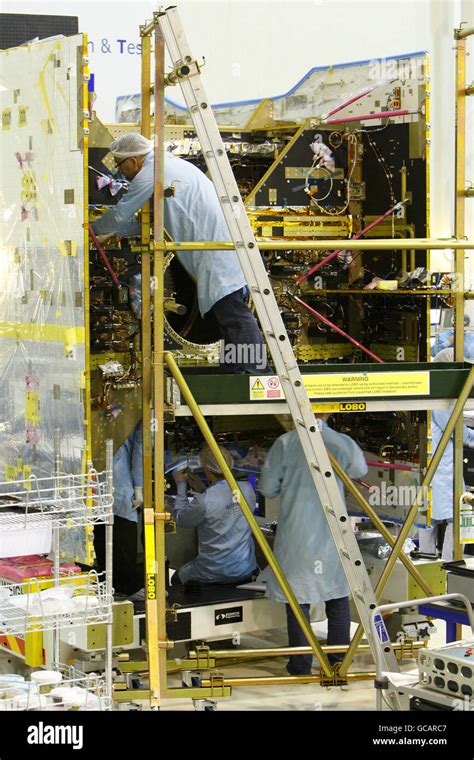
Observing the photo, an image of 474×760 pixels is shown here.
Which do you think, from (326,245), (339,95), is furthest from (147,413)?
(339,95)

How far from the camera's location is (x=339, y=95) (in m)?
8.19

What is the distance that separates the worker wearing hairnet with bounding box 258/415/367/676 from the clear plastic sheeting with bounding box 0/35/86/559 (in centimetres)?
111

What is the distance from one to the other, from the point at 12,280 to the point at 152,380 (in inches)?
48.0

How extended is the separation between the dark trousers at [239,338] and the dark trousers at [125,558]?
107 centimetres

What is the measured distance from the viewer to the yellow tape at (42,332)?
6430 mm

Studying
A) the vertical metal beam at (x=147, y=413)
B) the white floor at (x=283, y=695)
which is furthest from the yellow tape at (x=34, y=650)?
the white floor at (x=283, y=695)

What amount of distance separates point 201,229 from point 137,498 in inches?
58.6

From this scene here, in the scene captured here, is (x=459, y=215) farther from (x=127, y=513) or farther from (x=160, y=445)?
(x=127, y=513)

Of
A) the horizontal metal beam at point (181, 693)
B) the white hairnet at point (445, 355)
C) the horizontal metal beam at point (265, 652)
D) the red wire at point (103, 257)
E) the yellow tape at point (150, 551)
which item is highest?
the red wire at point (103, 257)

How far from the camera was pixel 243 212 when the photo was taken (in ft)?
19.6

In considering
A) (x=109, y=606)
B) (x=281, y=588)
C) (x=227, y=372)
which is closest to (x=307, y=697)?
(x=281, y=588)

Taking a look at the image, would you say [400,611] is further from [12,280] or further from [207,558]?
[12,280]
